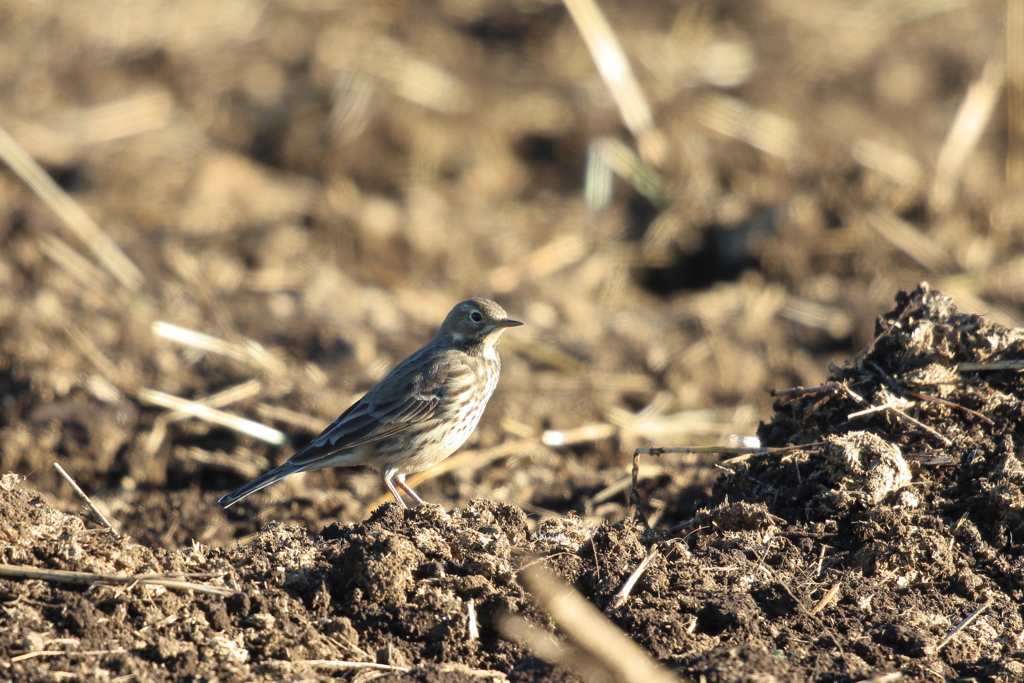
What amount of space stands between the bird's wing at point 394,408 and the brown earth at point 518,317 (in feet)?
1.66

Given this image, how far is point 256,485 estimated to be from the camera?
582 centimetres

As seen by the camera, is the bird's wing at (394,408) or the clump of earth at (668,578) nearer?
the clump of earth at (668,578)

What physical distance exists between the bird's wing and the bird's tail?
0.08 meters

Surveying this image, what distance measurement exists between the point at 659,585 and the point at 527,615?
0.55 meters

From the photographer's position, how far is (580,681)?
12.2ft

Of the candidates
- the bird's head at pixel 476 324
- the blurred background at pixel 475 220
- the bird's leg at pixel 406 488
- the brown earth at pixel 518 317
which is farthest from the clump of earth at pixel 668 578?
the bird's head at pixel 476 324

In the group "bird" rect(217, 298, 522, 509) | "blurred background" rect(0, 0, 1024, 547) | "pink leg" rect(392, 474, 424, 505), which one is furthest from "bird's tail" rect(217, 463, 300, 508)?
"pink leg" rect(392, 474, 424, 505)

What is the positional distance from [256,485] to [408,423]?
38.8 inches

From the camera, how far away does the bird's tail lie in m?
5.71

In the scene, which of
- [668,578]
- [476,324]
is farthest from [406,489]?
[668,578]

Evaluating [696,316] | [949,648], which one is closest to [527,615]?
[949,648]

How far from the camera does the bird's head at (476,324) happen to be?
6.74m

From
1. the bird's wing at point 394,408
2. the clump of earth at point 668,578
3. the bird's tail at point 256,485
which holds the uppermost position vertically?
the clump of earth at point 668,578

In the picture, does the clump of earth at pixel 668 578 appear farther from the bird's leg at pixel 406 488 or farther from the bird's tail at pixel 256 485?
the bird's leg at pixel 406 488
